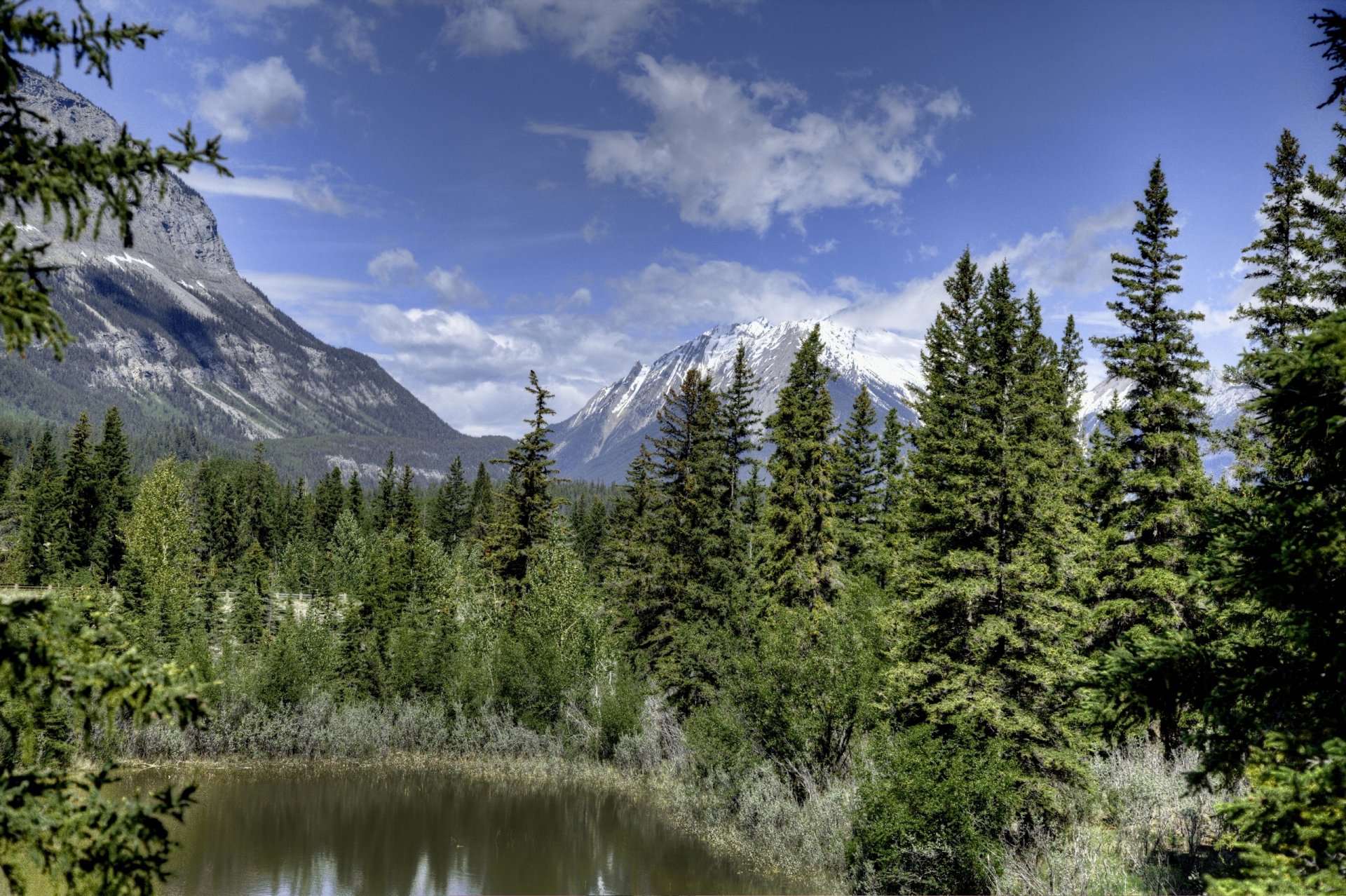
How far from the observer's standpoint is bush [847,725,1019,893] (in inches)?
711

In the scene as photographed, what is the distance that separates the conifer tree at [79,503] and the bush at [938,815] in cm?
7381

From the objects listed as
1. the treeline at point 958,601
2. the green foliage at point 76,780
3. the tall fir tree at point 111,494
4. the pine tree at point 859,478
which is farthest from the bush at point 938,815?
the tall fir tree at point 111,494

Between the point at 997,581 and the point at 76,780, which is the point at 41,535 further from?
the point at 76,780

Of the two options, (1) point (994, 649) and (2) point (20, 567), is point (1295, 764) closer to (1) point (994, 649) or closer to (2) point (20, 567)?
(1) point (994, 649)

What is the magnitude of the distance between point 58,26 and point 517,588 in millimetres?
39664

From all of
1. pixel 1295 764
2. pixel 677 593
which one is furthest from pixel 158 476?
pixel 1295 764

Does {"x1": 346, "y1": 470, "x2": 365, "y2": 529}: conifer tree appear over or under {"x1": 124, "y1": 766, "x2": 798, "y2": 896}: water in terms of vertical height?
over

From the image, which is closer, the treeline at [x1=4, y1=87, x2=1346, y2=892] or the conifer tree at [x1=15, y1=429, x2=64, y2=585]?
the treeline at [x1=4, y1=87, x2=1346, y2=892]

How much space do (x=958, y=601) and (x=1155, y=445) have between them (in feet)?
26.5

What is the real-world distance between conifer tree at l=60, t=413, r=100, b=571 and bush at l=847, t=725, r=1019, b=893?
7381 centimetres

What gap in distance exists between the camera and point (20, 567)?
65750 mm

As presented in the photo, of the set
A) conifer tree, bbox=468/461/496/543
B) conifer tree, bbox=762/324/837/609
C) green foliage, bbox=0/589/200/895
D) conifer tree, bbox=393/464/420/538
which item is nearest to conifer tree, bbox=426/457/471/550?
conifer tree, bbox=468/461/496/543

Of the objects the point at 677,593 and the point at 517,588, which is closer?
the point at 677,593

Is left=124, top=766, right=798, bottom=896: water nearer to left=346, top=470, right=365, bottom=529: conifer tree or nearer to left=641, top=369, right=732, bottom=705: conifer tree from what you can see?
left=641, top=369, right=732, bottom=705: conifer tree
